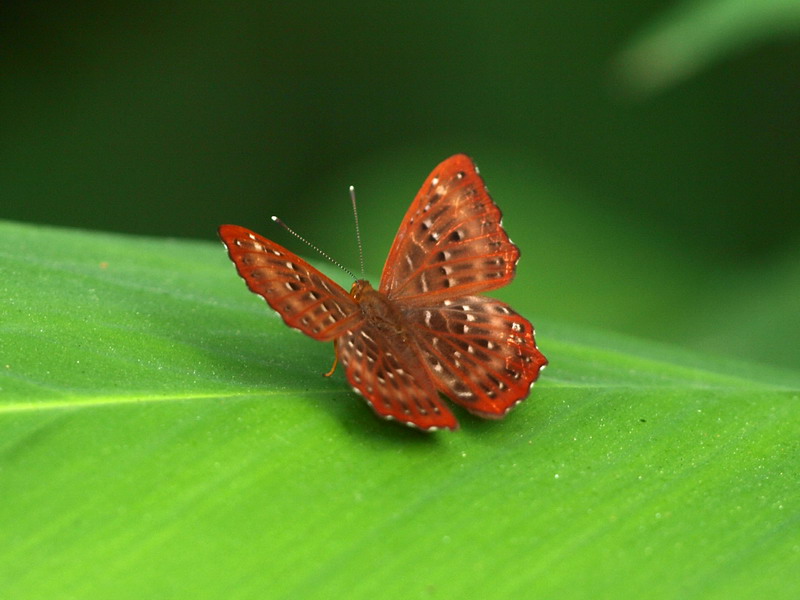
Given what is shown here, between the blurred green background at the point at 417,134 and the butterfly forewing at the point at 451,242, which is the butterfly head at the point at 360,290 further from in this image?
the blurred green background at the point at 417,134

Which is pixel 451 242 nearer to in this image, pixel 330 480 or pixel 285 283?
pixel 285 283

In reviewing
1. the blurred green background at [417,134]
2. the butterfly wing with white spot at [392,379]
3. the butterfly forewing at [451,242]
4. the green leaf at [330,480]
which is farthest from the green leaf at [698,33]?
the butterfly wing with white spot at [392,379]

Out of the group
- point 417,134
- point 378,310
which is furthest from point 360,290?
point 417,134

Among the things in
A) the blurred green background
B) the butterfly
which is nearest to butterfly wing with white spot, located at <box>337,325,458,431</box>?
the butterfly

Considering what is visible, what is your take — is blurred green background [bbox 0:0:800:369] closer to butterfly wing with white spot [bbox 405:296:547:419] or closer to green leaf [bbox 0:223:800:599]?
butterfly wing with white spot [bbox 405:296:547:419]

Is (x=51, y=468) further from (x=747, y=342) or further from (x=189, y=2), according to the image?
(x=189, y=2)

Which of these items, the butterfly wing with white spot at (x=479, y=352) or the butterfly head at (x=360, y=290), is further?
the butterfly head at (x=360, y=290)
